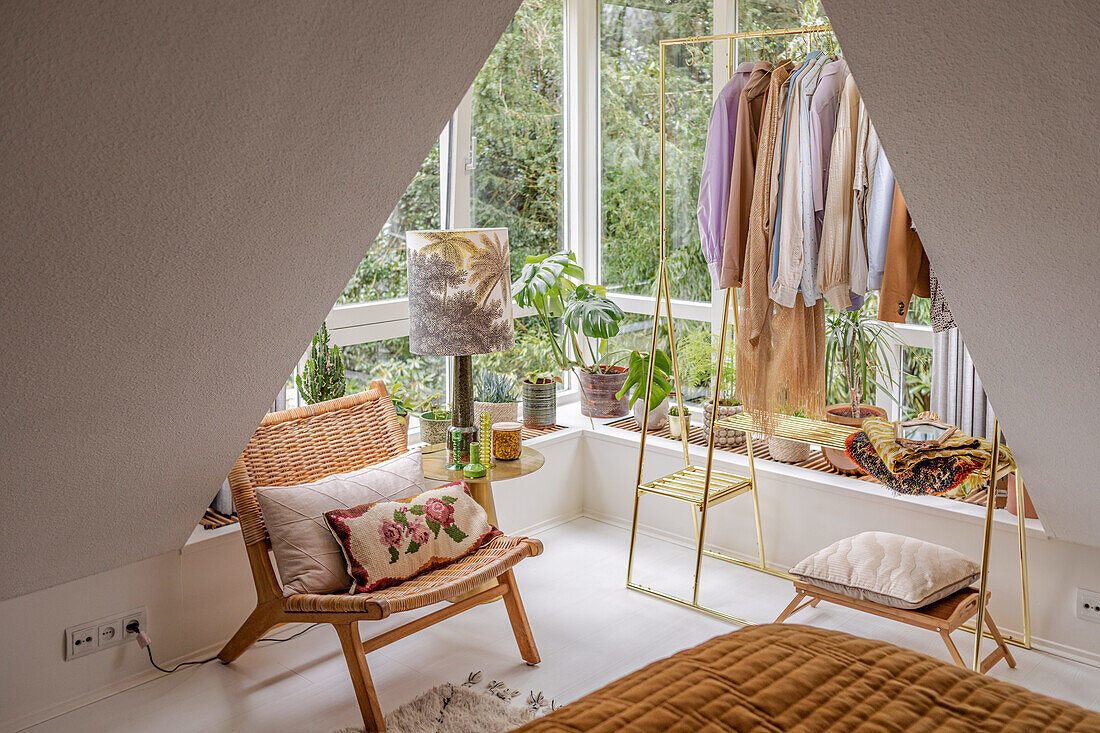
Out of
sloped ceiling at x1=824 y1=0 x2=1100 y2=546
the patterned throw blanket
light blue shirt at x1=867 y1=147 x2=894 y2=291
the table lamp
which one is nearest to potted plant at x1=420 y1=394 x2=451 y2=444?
the table lamp

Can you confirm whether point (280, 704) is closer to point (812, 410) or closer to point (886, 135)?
point (812, 410)

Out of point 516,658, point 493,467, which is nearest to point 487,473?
point 493,467

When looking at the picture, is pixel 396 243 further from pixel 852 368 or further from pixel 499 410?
pixel 852 368

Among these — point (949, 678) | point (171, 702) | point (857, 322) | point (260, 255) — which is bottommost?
point (171, 702)

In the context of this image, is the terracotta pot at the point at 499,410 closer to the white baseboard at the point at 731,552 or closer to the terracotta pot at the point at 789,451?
the white baseboard at the point at 731,552

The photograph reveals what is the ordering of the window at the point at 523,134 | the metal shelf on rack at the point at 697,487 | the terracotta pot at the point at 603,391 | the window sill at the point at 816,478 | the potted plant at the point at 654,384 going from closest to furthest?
1. the window sill at the point at 816,478
2. the metal shelf on rack at the point at 697,487
3. the potted plant at the point at 654,384
4. the window at the point at 523,134
5. the terracotta pot at the point at 603,391

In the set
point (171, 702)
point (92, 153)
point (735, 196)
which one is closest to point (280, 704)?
point (171, 702)

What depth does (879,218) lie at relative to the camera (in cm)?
261

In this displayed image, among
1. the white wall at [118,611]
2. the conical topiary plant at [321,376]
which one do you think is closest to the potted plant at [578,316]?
the conical topiary plant at [321,376]

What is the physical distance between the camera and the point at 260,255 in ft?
6.33

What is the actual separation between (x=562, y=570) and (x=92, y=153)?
2498 mm

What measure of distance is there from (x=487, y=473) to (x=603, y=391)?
1.24m

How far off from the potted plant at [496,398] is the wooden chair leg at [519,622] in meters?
1.16

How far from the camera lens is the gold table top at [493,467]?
3.07 metres
